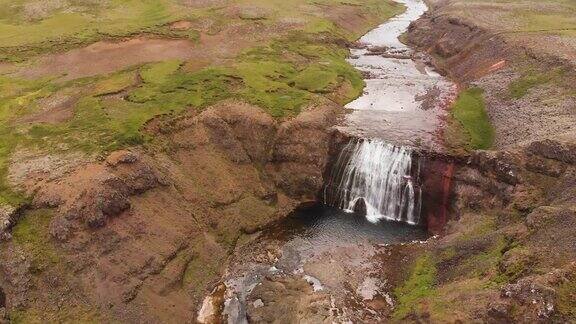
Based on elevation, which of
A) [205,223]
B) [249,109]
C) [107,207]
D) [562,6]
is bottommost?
[205,223]

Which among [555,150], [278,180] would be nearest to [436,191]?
[555,150]

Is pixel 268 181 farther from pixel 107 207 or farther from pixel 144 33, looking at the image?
pixel 144 33

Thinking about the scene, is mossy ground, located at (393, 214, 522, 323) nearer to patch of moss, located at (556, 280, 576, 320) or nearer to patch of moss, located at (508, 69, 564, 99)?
patch of moss, located at (556, 280, 576, 320)

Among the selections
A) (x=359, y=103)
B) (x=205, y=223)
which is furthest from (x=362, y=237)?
(x=359, y=103)

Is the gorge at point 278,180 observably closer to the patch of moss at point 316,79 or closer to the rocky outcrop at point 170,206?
the rocky outcrop at point 170,206

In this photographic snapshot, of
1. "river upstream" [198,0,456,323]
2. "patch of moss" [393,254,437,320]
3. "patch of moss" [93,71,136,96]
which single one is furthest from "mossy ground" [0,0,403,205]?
"patch of moss" [393,254,437,320]

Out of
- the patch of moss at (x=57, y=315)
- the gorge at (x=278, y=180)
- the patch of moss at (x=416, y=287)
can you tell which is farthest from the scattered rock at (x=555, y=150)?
the patch of moss at (x=57, y=315)

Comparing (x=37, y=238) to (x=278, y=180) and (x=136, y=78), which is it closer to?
(x=278, y=180)
